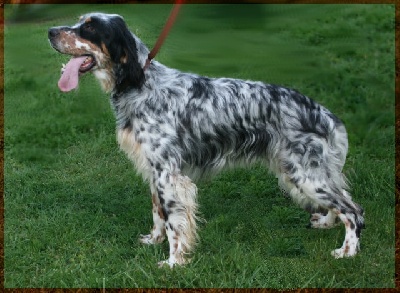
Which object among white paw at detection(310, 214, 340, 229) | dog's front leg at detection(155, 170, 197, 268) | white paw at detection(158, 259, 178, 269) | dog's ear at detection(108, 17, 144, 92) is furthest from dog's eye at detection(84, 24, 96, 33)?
white paw at detection(310, 214, 340, 229)

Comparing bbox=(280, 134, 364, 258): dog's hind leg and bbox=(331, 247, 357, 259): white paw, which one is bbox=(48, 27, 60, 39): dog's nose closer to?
bbox=(280, 134, 364, 258): dog's hind leg

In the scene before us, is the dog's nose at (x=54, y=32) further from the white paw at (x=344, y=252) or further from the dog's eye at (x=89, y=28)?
the white paw at (x=344, y=252)

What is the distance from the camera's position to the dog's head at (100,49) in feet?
17.7

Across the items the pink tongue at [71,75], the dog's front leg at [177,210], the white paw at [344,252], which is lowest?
the white paw at [344,252]

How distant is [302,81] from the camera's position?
9719 mm

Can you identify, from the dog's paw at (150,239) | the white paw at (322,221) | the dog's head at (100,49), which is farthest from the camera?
the white paw at (322,221)

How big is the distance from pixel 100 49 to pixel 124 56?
191mm

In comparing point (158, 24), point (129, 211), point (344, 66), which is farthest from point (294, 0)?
point (129, 211)

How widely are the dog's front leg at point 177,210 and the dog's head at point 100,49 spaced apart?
2.60 feet

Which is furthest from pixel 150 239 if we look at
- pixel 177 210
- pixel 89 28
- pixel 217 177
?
pixel 89 28

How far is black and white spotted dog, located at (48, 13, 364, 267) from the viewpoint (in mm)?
5449

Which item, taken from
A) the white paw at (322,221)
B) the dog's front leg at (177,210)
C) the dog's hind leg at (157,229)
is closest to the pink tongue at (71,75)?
the dog's front leg at (177,210)

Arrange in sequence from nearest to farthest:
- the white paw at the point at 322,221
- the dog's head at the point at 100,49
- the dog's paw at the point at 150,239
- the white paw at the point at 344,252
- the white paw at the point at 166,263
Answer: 1. the white paw at the point at 166,263
2. the dog's head at the point at 100,49
3. the white paw at the point at 344,252
4. the dog's paw at the point at 150,239
5. the white paw at the point at 322,221

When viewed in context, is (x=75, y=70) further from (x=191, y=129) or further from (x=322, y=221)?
(x=322, y=221)
